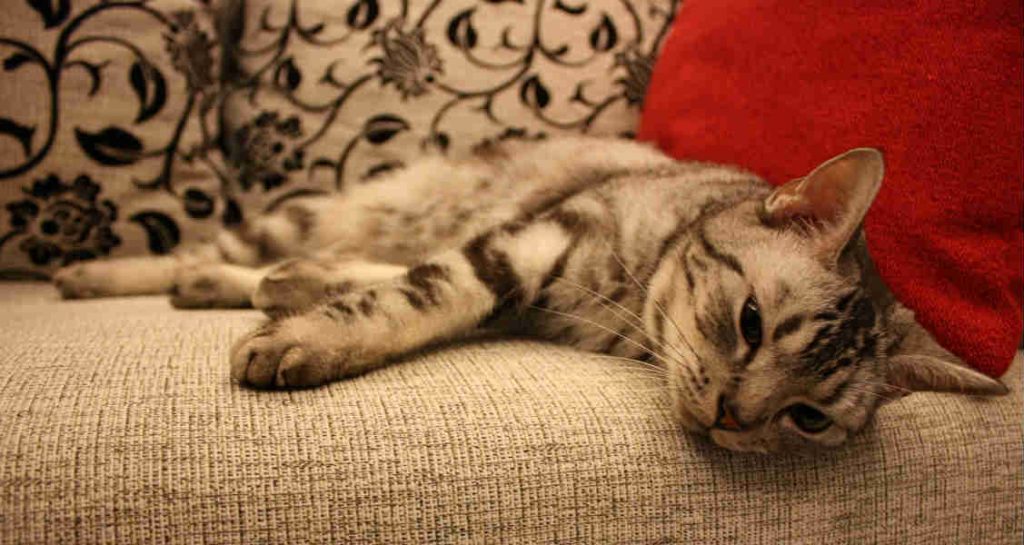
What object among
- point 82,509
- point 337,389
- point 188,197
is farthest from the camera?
point 188,197

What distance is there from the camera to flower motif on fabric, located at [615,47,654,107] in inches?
68.5

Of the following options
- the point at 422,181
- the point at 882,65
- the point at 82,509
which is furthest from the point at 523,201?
the point at 82,509

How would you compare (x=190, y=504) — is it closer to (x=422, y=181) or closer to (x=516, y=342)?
(x=516, y=342)

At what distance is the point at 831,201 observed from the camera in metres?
0.97

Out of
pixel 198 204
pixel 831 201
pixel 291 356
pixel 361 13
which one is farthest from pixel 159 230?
pixel 831 201

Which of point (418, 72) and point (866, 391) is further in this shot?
point (418, 72)

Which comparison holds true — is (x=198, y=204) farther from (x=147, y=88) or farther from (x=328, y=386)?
(x=328, y=386)

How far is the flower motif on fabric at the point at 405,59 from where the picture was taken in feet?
5.37

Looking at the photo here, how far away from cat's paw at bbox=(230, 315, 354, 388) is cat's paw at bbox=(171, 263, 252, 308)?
519mm

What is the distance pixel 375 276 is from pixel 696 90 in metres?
0.74

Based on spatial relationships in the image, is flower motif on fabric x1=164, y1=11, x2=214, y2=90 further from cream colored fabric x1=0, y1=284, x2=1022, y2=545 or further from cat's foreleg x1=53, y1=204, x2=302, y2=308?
cream colored fabric x1=0, y1=284, x2=1022, y2=545

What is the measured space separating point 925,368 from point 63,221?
5.21ft

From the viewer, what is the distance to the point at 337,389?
2.90 ft

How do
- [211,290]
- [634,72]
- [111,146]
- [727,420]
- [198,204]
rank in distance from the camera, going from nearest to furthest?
[727,420]
[211,290]
[111,146]
[198,204]
[634,72]
